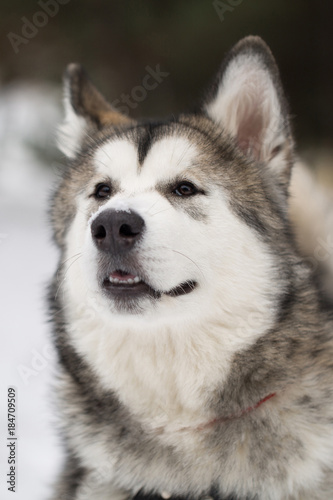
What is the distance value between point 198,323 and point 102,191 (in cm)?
76

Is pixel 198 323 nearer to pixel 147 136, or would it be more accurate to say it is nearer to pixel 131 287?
pixel 131 287

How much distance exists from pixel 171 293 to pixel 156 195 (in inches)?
15.9

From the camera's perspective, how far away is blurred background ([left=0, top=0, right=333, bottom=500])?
678 centimetres

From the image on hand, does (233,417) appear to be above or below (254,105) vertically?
below

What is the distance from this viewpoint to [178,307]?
222 cm

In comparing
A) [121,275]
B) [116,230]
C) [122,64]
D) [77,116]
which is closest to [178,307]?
[121,275]

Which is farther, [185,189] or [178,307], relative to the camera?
[185,189]

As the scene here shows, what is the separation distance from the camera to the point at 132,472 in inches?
91.0

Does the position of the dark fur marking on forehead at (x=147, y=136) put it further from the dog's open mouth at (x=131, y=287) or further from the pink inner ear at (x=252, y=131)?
the dog's open mouth at (x=131, y=287)

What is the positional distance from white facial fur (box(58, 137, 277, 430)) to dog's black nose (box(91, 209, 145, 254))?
4cm

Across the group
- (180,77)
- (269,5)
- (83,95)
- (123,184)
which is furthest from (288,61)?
(123,184)

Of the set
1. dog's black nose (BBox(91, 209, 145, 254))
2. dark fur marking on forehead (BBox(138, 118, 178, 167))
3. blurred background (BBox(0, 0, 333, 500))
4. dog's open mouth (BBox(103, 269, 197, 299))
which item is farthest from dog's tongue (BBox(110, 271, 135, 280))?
blurred background (BBox(0, 0, 333, 500))

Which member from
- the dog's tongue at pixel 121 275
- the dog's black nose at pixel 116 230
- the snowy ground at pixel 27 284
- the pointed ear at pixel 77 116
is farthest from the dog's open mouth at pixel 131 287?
the pointed ear at pixel 77 116

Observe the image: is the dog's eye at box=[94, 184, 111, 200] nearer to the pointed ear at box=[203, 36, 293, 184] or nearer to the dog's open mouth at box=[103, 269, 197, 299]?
the dog's open mouth at box=[103, 269, 197, 299]
